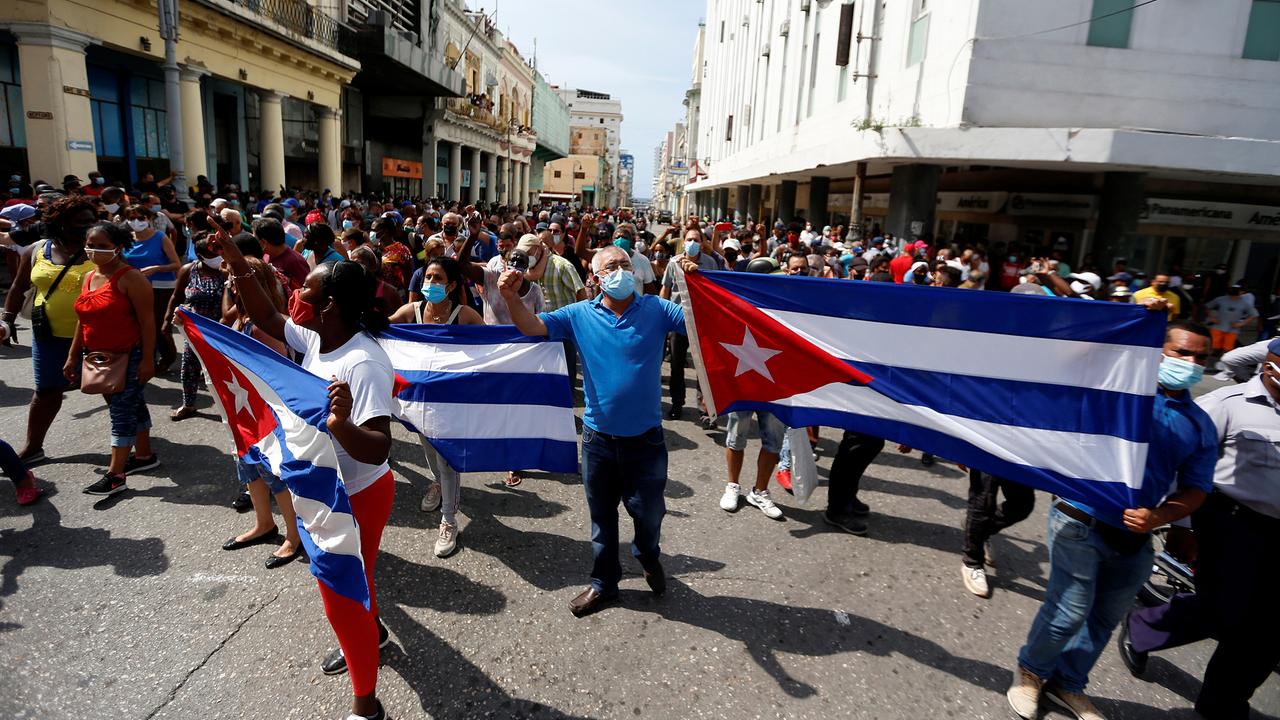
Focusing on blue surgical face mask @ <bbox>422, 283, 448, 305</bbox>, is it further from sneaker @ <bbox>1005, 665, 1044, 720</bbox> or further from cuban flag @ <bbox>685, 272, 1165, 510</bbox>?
sneaker @ <bbox>1005, 665, 1044, 720</bbox>

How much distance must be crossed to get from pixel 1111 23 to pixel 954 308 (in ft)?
45.9

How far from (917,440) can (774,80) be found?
31263 mm

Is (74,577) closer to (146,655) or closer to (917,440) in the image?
(146,655)

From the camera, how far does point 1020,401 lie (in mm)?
3445

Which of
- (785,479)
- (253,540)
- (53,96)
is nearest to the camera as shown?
(253,540)

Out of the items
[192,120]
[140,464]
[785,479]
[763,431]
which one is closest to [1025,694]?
[763,431]

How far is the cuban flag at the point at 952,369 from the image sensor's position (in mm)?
3135

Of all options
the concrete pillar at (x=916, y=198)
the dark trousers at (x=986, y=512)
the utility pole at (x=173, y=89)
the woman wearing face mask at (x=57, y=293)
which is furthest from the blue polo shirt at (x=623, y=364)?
the concrete pillar at (x=916, y=198)

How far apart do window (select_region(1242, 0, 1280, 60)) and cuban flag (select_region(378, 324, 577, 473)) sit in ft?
54.6

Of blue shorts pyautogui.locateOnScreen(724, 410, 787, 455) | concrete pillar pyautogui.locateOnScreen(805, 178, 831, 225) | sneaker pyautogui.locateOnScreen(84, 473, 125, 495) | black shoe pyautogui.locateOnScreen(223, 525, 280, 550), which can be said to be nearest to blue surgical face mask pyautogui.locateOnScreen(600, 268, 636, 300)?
blue shorts pyautogui.locateOnScreen(724, 410, 787, 455)

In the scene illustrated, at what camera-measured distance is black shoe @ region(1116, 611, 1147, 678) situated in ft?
11.6

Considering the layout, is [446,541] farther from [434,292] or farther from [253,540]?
[434,292]

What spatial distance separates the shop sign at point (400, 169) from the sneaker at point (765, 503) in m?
31.3

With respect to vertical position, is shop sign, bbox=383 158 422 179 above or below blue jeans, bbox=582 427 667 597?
above
